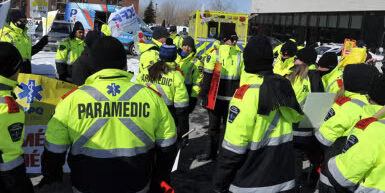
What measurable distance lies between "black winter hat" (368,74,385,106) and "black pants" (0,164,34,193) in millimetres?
2434

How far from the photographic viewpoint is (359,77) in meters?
3.34

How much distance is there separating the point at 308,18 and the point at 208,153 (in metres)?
36.3

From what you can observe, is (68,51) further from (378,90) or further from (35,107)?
(378,90)

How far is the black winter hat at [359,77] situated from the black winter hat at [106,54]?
2.16 meters

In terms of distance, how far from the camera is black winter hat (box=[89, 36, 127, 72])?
2420 millimetres

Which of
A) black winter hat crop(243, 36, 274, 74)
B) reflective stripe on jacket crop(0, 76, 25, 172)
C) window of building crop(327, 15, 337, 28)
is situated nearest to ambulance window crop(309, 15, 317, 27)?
window of building crop(327, 15, 337, 28)

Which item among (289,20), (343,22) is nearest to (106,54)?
(343,22)

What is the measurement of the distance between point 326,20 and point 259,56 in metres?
36.4

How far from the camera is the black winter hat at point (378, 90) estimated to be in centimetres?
247

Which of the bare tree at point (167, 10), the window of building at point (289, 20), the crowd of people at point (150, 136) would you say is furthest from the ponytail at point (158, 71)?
the bare tree at point (167, 10)

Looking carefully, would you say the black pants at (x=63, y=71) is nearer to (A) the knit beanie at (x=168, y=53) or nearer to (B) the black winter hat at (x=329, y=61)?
(A) the knit beanie at (x=168, y=53)

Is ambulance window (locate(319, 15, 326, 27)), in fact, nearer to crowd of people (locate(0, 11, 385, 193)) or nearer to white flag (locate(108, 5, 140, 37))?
white flag (locate(108, 5, 140, 37))

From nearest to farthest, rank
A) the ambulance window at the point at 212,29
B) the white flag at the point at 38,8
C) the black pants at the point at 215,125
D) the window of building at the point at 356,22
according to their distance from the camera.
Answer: the black pants at the point at 215,125 < the white flag at the point at 38,8 < the ambulance window at the point at 212,29 < the window of building at the point at 356,22

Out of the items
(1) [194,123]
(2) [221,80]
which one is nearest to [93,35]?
(2) [221,80]
